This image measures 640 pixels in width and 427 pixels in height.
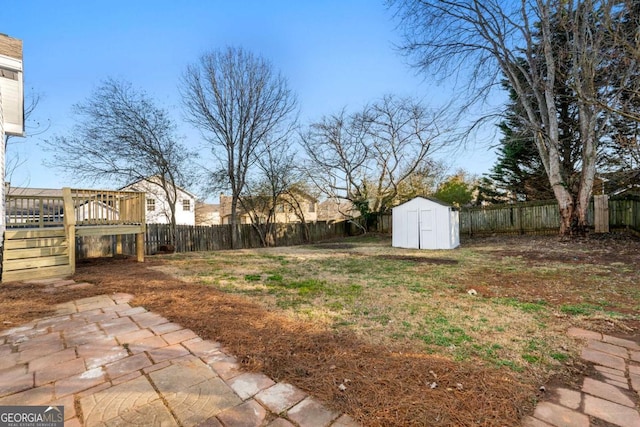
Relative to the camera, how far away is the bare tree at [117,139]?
9.97 m

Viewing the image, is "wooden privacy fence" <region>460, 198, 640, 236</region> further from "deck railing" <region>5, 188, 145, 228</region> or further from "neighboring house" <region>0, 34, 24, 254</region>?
→ "neighboring house" <region>0, 34, 24, 254</region>

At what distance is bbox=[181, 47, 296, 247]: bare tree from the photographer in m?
11.6

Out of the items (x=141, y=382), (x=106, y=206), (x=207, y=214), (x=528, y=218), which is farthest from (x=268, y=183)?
(x=207, y=214)

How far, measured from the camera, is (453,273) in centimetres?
521

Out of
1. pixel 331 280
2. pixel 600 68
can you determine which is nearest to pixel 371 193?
pixel 600 68

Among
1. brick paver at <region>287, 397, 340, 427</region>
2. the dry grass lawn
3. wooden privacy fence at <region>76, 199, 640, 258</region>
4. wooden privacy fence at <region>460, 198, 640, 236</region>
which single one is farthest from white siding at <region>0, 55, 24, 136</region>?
wooden privacy fence at <region>460, 198, 640, 236</region>

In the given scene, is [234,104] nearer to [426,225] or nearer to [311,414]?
[426,225]

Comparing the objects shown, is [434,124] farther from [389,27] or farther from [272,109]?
[272,109]

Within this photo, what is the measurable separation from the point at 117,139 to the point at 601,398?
1321cm

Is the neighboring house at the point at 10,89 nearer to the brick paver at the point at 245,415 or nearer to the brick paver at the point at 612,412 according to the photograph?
the brick paver at the point at 245,415

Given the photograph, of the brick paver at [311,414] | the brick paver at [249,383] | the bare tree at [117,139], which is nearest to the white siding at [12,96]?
the bare tree at [117,139]

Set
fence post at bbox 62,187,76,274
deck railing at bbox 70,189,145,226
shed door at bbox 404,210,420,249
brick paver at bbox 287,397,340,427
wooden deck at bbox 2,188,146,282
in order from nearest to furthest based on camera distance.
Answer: brick paver at bbox 287,397,340,427 → wooden deck at bbox 2,188,146,282 → fence post at bbox 62,187,76,274 → deck railing at bbox 70,189,145,226 → shed door at bbox 404,210,420,249

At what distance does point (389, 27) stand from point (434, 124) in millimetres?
5491

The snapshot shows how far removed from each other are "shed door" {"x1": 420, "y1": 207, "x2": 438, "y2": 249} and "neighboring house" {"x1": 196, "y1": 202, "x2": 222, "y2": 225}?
18.4m
